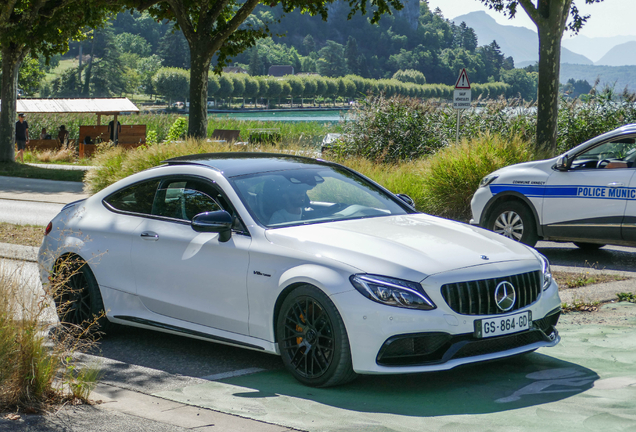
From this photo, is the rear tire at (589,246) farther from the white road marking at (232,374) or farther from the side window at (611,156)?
the white road marking at (232,374)

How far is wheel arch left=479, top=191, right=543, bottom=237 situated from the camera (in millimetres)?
10602

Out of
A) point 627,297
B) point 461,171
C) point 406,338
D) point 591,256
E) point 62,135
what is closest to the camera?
point 406,338

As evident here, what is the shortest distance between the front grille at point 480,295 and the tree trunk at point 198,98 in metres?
17.3

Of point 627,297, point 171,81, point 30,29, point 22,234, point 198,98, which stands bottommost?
point 22,234

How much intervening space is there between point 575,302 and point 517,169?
12.5ft

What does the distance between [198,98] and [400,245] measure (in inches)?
697

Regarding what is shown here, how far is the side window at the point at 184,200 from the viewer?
5957 millimetres

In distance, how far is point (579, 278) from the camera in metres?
8.62

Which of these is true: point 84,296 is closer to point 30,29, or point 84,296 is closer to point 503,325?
point 503,325

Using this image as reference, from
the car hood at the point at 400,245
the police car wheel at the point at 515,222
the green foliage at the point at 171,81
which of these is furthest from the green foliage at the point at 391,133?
the green foliage at the point at 171,81

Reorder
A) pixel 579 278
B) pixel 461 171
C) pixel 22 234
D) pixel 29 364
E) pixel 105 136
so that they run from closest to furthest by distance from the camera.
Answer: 1. pixel 29 364
2. pixel 579 278
3. pixel 22 234
4. pixel 461 171
5. pixel 105 136

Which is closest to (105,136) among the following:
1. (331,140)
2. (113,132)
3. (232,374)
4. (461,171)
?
(113,132)

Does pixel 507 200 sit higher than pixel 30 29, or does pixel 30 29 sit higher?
pixel 30 29

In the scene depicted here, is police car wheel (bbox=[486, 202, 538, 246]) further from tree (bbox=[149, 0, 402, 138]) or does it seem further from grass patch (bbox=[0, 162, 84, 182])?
grass patch (bbox=[0, 162, 84, 182])
